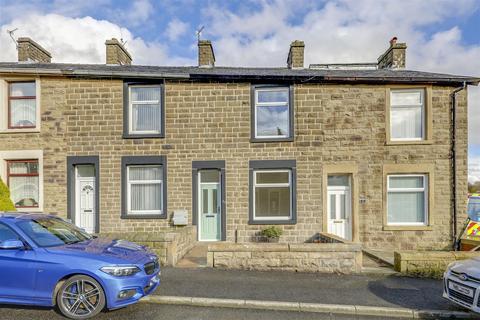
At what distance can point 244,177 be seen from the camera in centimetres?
1066

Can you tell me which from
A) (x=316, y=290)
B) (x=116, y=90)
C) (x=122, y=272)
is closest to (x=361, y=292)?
(x=316, y=290)

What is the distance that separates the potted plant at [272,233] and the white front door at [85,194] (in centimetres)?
616

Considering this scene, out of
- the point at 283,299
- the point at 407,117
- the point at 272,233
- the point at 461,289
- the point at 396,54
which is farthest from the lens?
the point at 396,54

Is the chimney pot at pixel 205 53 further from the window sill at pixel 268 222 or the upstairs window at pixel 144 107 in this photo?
the window sill at pixel 268 222

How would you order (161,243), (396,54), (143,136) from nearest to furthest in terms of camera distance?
(161,243)
(143,136)
(396,54)

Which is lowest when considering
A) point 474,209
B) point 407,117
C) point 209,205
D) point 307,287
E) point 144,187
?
point 307,287

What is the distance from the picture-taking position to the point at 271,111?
10945mm

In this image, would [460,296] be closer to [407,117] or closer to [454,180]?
[454,180]

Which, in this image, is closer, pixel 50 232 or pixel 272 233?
pixel 50 232

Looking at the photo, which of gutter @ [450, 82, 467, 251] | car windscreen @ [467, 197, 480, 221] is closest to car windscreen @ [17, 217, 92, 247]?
gutter @ [450, 82, 467, 251]

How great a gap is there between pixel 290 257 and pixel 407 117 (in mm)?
7099

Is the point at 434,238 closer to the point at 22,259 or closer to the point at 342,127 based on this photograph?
the point at 342,127

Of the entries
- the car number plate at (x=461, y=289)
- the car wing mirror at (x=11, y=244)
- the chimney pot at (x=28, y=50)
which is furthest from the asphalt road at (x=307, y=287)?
the chimney pot at (x=28, y=50)

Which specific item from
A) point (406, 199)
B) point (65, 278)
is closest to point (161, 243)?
point (65, 278)
